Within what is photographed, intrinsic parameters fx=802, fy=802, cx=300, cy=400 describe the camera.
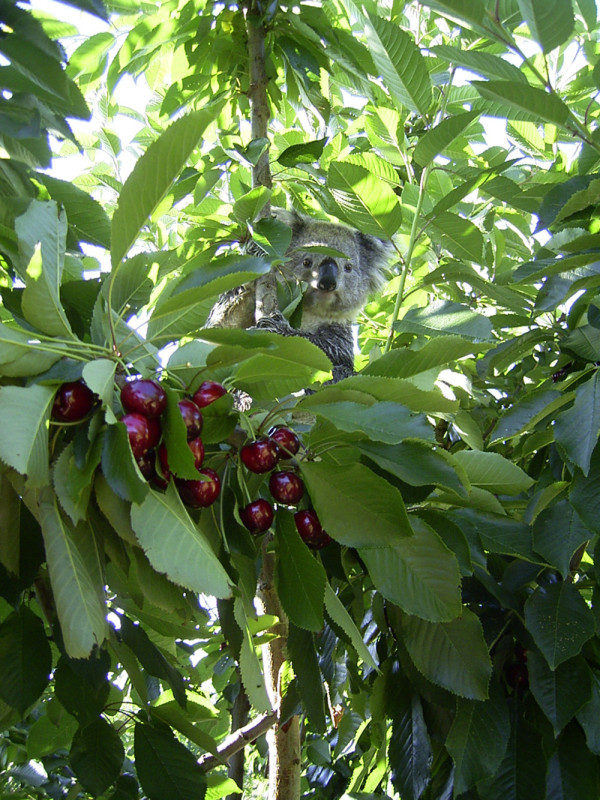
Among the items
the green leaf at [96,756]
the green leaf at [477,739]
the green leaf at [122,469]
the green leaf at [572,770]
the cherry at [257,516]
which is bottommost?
the green leaf at [96,756]

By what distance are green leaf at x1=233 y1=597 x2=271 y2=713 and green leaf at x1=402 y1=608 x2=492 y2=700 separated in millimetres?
260

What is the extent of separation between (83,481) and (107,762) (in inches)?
29.8

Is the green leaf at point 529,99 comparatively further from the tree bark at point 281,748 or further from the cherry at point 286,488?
the tree bark at point 281,748

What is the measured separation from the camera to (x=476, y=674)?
1114 mm

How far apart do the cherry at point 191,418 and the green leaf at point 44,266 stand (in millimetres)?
162

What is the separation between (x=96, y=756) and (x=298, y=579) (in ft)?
2.02

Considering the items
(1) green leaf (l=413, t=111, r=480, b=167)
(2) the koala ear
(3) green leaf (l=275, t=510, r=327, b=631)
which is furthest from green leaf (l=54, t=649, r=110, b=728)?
(2) the koala ear

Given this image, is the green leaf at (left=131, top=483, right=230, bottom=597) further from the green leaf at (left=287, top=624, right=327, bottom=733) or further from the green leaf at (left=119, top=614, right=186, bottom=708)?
the green leaf at (left=119, top=614, right=186, bottom=708)

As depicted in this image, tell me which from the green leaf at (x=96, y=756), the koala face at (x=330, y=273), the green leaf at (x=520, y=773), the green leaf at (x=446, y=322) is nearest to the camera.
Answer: the green leaf at (x=520, y=773)

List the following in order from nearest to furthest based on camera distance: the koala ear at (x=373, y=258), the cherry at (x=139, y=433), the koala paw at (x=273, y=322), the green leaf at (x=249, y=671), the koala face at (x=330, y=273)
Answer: the cherry at (x=139, y=433), the green leaf at (x=249, y=671), the koala paw at (x=273, y=322), the koala face at (x=330, y=273), the koala ear at (x=373, y=258)

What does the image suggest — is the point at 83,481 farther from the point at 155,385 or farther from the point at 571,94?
the point at 571,94

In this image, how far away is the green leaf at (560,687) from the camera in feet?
3.78

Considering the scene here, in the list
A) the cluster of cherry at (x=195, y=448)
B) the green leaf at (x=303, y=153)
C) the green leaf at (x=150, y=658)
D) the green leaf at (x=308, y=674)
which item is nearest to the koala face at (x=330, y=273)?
the green leaf at (x=303, y=153)

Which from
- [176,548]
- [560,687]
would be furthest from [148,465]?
[560,687]
